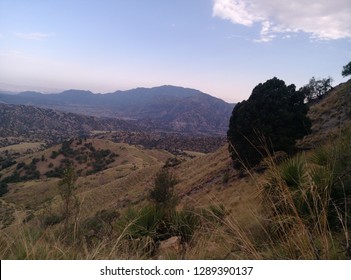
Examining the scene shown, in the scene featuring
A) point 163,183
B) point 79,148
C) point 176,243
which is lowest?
point 79,148

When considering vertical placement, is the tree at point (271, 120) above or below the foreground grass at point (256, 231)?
above

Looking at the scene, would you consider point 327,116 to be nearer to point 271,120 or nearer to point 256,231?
point 271,120

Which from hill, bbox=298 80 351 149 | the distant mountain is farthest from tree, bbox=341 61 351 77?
the distant mountain

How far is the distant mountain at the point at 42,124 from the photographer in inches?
5802

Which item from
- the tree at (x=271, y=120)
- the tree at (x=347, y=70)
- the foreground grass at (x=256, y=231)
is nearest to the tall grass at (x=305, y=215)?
the foreground grass at (x=256, y=231)

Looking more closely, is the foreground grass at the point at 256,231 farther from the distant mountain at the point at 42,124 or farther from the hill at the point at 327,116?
the distant mountain at the point at 42,124

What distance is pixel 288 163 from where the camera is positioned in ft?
17.5

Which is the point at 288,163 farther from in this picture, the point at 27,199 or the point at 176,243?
the point at 27,199

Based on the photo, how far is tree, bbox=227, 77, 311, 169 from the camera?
2041 centimetres

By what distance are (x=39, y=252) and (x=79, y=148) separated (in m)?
85.4

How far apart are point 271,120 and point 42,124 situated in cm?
16561

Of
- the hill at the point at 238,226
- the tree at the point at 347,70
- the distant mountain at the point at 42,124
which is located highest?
the tree at the point at 347,70

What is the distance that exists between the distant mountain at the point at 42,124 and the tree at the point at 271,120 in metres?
125

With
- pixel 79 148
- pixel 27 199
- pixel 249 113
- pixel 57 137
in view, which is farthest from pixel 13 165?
pixel 249 113
